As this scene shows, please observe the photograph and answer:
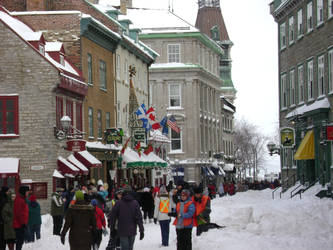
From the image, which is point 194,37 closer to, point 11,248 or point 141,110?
point 141,110

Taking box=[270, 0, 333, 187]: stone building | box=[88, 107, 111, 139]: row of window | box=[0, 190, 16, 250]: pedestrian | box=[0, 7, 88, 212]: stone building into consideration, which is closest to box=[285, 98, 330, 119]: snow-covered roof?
box=[270, 0, 333, 187]: stone building

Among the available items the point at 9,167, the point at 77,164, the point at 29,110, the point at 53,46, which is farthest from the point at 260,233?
the point at 53,46

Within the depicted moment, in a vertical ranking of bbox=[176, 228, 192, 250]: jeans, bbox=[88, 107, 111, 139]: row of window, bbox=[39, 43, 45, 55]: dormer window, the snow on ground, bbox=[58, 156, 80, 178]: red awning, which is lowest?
the snow on ground

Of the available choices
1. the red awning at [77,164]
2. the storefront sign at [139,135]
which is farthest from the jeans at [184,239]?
the storefront sign at [139,135]

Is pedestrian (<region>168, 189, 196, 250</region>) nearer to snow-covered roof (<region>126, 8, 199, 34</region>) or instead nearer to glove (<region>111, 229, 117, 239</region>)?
glove (<region>111, 229, 117, 239</region>)

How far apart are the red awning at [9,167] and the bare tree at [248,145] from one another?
8165cm

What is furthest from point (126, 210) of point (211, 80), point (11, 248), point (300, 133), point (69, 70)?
point (211, 80)

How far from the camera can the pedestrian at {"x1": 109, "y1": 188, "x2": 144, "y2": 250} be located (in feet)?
52.0

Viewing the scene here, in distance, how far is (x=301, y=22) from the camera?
A: 4450 cm

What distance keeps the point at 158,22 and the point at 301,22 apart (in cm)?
3924

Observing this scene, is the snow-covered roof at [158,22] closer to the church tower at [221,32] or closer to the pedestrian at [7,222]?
the church tower at [221,32]

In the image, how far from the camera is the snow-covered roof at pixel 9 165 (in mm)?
33975

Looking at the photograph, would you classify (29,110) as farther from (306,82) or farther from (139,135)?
(306,82)

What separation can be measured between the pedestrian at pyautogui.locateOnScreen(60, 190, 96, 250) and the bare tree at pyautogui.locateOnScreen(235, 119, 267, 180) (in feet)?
332
